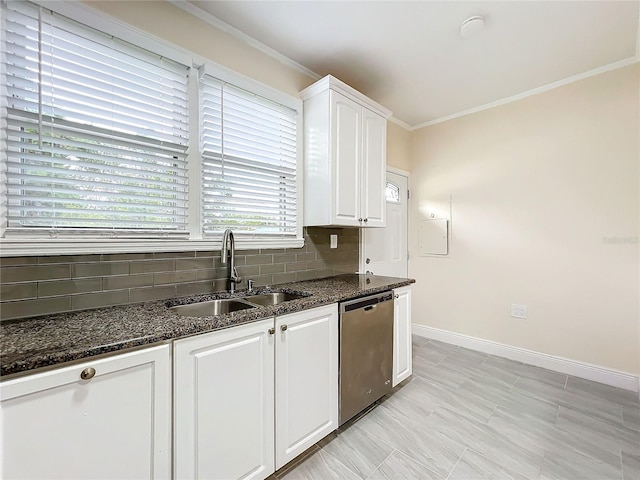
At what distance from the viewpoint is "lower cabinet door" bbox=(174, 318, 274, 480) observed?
3.91ft

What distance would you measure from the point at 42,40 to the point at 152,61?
48cm

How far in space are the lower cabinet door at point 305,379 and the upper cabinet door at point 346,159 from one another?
2.91 feet

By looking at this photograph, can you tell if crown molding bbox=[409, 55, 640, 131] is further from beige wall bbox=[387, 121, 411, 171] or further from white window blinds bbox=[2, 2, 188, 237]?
white window blinds bbox=[2, 2, 188, 237]

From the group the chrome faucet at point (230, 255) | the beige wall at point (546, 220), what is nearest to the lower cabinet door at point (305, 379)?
the chrome faucet at point (230, 255)

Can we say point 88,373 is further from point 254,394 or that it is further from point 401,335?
point 401,335

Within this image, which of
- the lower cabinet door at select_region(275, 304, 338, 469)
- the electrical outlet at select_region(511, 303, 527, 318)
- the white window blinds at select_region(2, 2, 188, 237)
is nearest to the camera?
the white window blinds at select_region(2, 2, 188, 237)

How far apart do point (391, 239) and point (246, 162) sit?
2.17 meters

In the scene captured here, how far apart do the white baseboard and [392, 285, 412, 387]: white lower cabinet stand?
48.2 inches

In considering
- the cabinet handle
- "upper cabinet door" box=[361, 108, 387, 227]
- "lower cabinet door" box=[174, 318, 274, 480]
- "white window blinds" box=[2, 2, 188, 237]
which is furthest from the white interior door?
the cabinet handle

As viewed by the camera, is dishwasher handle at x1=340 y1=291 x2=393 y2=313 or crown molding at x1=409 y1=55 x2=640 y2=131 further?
crown molding at x1=409 y1=55 x2=640 y2=131

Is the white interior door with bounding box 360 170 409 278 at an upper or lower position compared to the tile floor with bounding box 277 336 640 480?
upper

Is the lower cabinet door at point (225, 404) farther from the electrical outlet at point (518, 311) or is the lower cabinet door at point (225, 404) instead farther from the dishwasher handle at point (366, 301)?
the electrical outlet at point (518, 311)

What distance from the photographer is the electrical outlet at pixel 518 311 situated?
296cm

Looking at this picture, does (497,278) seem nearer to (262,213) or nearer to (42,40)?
(262,213)
